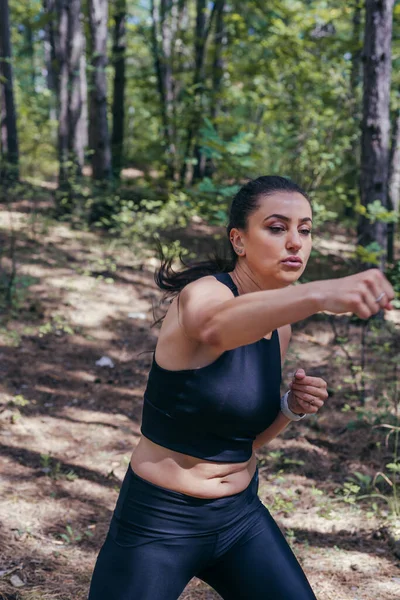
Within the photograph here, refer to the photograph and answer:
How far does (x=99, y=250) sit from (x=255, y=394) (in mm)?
8942

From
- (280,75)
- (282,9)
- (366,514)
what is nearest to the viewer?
(366,514)

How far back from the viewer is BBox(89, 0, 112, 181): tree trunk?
11328 millimetres

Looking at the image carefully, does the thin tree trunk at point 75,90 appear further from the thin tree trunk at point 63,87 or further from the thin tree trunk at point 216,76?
the thin tree trunk at point 216,76

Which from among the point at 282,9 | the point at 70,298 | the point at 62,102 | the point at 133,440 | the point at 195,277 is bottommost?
the point at 133,440

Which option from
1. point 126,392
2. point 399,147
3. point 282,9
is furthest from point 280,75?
point 126,392

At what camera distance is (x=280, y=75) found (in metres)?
12.3

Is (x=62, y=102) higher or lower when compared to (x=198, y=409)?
higher

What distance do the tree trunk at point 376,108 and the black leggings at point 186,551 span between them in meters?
4.84

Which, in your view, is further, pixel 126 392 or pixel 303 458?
pixel 126 392

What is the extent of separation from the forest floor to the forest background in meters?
0.02

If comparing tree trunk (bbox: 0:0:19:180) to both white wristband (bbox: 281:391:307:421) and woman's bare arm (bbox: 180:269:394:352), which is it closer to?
white wristband (bbox: 281:391:307:421)

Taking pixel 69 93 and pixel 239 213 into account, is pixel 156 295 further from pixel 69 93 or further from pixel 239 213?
pixel 239 213

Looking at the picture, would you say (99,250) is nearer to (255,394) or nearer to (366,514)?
(366,514)

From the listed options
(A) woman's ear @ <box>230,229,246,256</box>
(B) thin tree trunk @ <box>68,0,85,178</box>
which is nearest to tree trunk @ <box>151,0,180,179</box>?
(B) thin tree trunk @ <box>68,0,85,178</box>
